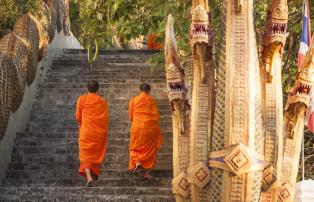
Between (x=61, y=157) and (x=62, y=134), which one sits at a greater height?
(x=62, y=134)

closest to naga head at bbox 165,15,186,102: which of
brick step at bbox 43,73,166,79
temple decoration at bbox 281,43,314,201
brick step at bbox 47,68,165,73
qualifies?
temple decoration at bbox 281,43,314,201

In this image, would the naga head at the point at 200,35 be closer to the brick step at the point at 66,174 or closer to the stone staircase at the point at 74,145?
the stone staircase at the point at 74,145

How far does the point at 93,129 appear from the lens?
1070 centimetres

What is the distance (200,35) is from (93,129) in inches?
211

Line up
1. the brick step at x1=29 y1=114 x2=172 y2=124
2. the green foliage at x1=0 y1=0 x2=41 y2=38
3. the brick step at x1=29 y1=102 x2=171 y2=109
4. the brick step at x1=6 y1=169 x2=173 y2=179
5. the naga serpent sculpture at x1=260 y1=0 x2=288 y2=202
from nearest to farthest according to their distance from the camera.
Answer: the naga serpent sculpture at x1=260 y1=0 x2=288 y2=202 < the brick step at x1=6 y1=169 x2=173 y2=179 < the brick step at x1=29 y1=114 x2=172 y2=124 < the brick step at x1=29 y1=102 x2=171 y2=109 < the green foliage at x1=0 y1=0 x2=41 y2=38

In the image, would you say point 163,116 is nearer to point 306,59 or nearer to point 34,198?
point 34,198

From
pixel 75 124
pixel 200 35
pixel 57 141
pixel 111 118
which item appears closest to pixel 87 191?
pixel 57 141

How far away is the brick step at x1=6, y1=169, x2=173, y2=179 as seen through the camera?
1084 cm

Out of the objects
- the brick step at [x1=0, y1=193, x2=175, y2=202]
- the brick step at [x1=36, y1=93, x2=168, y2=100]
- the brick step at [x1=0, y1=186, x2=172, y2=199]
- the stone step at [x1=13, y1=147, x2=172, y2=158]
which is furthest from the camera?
the brick step at [x1=36, y1=93, x2=168, y2=100]

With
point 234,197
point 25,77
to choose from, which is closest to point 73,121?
point 25,77

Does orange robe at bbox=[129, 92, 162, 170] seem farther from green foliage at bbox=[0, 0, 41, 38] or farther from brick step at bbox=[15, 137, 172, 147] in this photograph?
green foliage at bbox=[0, 0, 41, 38]

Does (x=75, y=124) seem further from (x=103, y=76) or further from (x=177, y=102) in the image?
(x=177, y=102)

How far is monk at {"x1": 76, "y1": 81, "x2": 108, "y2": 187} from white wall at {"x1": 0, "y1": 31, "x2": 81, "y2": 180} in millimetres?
1235

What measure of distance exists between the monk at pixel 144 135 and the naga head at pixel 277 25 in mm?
5216
